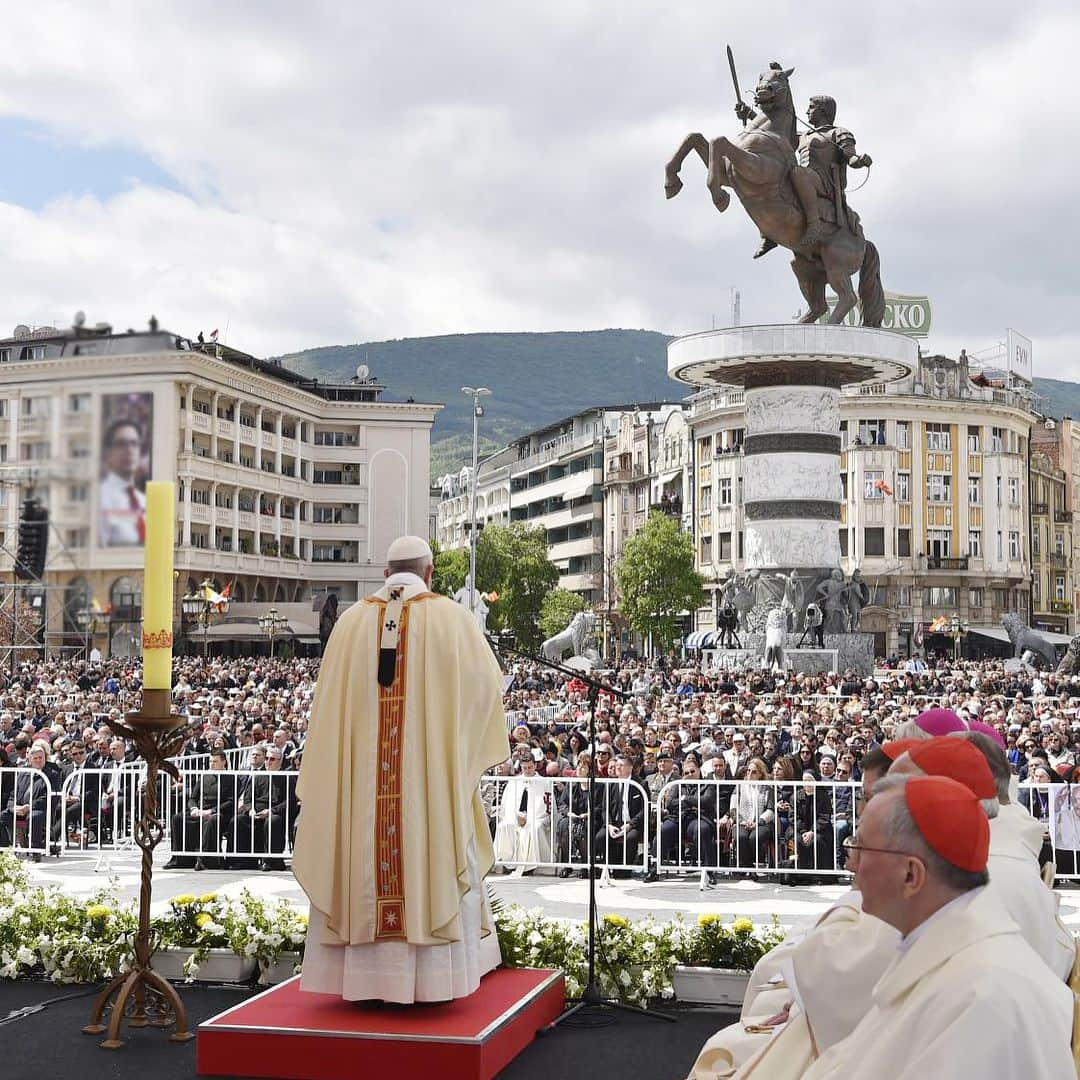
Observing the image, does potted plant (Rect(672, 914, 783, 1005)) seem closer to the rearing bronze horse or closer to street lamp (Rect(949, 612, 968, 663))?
the rearing bronze horse

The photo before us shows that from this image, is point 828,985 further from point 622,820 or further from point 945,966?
point 622,820

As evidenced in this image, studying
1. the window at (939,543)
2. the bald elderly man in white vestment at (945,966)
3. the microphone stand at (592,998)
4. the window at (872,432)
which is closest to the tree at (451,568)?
the window at (872,432)

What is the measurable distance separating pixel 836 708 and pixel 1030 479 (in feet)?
209

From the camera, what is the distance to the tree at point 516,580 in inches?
3344

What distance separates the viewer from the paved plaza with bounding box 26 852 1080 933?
10055mm

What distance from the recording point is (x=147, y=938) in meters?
6.29

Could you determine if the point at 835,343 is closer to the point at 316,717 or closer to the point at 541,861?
the point at 541,861

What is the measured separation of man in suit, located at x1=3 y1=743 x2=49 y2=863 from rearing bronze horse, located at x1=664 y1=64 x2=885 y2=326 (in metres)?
16.7

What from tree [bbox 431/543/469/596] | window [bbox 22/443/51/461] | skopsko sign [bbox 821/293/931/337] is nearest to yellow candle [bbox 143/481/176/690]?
window [bbox 22/443/51/461]

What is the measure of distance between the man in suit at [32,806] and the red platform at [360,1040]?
7304 mm

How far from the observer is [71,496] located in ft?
6.93

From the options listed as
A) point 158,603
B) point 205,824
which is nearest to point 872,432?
point 205,824

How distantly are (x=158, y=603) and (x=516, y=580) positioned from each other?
80.5 metres

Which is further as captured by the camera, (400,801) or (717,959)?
(717,959)
